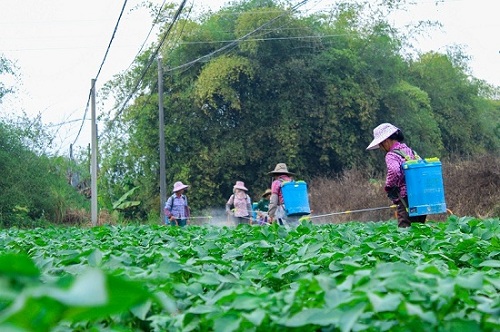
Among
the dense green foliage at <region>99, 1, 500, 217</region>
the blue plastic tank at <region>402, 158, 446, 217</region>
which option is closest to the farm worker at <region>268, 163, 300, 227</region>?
the blue plastic tank at <region>402, 158, 446, 217</region>

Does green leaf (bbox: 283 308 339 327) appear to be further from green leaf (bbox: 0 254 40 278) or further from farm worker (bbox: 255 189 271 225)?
farm worker (bbox: 255 189 271 225)

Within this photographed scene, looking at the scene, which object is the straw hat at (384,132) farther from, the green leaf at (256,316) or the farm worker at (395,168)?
the green leaf at (256,316)

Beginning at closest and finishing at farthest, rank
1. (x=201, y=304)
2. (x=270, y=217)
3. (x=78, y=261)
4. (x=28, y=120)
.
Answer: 1. (x=201, y=304)
2. (x=78, y=261)
3. (x=270, y=217)
4. (x=28, y=120)

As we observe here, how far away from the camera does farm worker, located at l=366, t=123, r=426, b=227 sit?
29.2 ft

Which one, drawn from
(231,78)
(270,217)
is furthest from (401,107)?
(270,217)

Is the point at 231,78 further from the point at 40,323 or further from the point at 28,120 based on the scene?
the point at 40,323

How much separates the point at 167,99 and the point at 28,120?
596 cm

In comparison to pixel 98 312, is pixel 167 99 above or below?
above

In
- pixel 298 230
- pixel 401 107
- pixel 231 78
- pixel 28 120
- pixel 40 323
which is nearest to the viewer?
pixel 40 323

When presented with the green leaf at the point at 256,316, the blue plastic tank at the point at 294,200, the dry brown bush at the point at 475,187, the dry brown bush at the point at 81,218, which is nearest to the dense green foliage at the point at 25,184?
the dry brown bush at the point at 81,218

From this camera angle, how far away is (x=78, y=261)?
4469 millimetres

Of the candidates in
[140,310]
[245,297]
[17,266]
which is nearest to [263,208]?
[140,310]

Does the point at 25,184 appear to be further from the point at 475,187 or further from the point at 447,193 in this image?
the point at 475,187

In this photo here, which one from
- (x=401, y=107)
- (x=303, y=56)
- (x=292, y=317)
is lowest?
(x=292, y=317)
